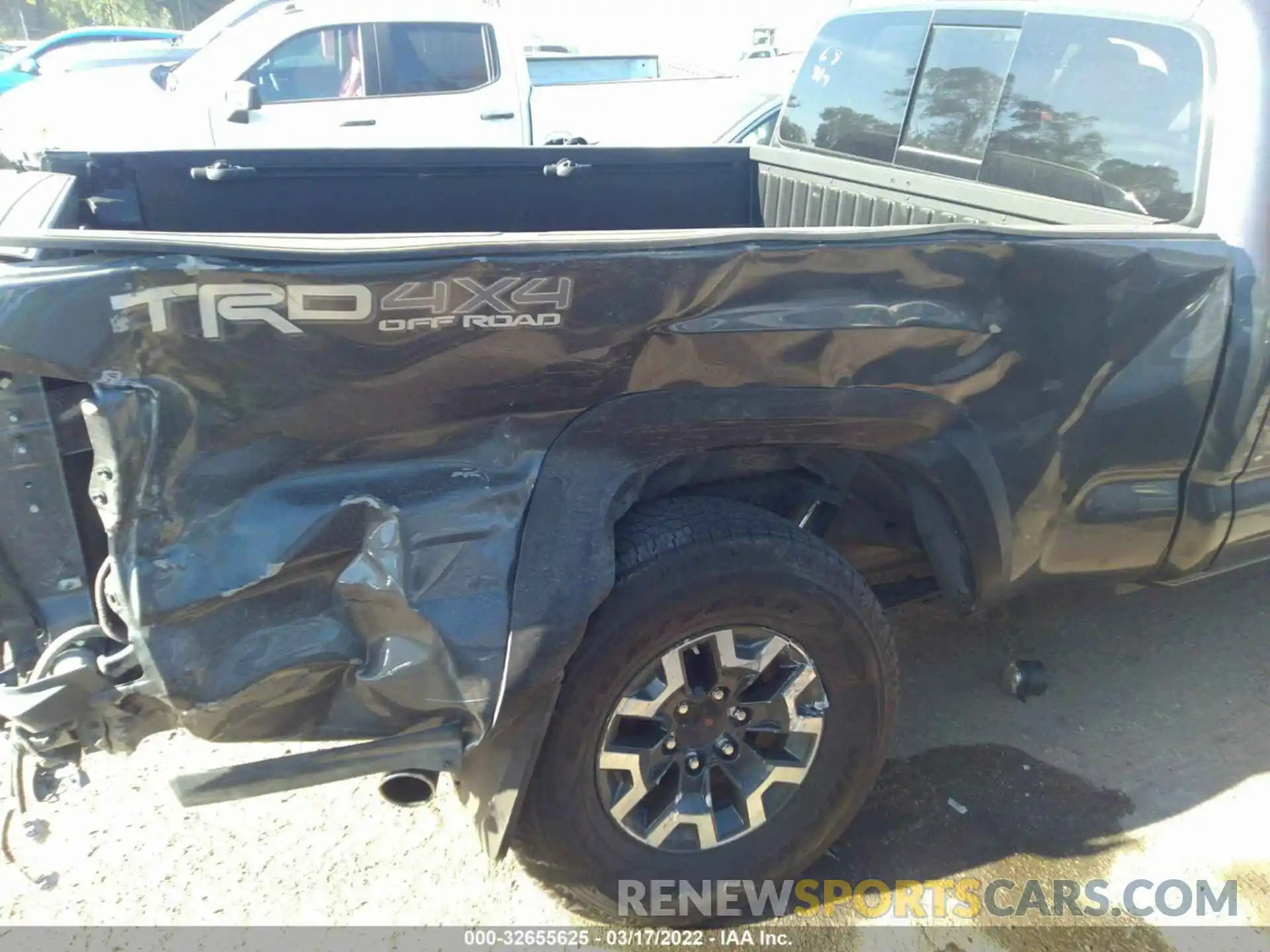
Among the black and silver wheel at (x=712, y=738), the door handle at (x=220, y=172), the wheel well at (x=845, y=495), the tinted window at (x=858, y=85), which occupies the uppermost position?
the tinted window at (x=858, y=85)

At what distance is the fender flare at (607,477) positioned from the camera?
1985 millimetres

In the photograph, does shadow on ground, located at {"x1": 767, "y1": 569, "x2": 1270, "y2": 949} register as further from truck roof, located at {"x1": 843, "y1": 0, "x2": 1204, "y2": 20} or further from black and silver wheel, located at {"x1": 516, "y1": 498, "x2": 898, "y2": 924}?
truck roof, located at {"x1": 843, "y1": 0, "x2": 1204, "y2": 20}

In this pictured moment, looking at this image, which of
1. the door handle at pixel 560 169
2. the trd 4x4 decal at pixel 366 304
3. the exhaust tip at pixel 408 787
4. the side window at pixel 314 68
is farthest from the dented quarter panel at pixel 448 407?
the side window at pixel 314 68

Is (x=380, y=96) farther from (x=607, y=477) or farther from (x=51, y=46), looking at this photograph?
(x=51, y=46)

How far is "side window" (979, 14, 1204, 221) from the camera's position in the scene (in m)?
2.69

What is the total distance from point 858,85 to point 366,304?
279cm

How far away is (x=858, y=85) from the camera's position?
3.91 m

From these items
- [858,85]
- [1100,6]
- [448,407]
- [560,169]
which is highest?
[1100,6]

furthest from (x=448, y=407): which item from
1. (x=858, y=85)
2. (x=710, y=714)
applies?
(x=858, y=85)

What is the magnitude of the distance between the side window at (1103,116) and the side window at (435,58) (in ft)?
18.0

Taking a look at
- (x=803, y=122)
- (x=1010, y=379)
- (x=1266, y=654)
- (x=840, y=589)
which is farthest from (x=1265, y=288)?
(x=803, y=122)

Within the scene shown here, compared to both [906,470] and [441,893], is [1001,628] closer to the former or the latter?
[906,470]

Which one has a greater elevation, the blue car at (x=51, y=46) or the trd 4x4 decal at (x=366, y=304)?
the trd 4x4 decal at (x=366, y=304)

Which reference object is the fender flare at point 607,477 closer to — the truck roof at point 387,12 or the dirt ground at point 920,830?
the dirt ground at point 920,830
